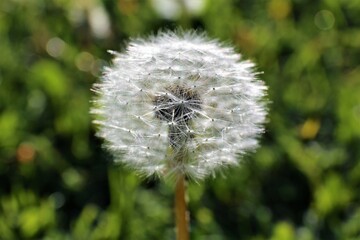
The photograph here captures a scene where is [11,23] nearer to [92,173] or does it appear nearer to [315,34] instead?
[92,173]

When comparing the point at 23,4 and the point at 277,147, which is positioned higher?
the point at 23,4

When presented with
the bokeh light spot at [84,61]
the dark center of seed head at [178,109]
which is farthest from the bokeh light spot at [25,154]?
the dark center of seed head at [178,109]

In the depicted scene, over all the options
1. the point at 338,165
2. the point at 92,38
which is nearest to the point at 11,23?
the point at 92,38

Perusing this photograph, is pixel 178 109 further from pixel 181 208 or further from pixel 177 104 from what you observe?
pixel 181 208

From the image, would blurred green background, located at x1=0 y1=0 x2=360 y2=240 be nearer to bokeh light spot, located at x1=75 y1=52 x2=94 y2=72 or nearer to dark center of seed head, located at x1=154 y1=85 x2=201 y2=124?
bokeh light spot, located at x1=75 y1=52 x2=94 y2=72

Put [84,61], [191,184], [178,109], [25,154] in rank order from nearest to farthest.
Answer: [178,109] < [191,184] < [25,154] < [84,61]

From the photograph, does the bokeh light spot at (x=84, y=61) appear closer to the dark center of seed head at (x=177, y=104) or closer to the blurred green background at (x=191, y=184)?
the blurred green background at (x=191, y=184)

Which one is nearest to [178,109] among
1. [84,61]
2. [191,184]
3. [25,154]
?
[191,184]
